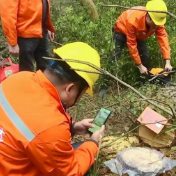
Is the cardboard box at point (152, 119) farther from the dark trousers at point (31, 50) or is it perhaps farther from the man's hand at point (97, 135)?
the dark trousers at point (31, 50)

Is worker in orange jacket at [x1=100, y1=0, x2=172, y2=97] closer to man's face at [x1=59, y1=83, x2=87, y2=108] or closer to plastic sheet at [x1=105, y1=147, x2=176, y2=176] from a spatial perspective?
plastic sheet at [x1=105, y1=147, x2=176, y2=176]

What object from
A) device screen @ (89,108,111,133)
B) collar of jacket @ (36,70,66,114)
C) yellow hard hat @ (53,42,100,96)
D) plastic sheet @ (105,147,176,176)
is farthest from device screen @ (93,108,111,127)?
collar of jacket @ (36,70,66,114)

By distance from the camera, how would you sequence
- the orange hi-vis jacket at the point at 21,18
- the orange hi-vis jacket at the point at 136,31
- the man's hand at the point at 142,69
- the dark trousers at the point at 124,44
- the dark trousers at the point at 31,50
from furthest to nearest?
the dark trousers at the point at 124,44, the man's hand at the point at 142,69, the orange hi-vis jacket at the point at 136,31, the dark trousers at the point at 31,50, the orange hi-vis jacket at the point at 21,18

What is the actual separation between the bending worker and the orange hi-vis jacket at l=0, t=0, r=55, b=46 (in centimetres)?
129

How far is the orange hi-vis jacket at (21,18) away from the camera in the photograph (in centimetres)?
386

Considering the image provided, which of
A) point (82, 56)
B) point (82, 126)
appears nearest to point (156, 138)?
point (82, 126)

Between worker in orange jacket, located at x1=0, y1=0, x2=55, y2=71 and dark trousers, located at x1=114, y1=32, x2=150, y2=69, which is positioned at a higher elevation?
worker in orange jacket, located at x1=0, y1=0, x2=55, y2=71

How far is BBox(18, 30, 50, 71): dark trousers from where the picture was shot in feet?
13.6

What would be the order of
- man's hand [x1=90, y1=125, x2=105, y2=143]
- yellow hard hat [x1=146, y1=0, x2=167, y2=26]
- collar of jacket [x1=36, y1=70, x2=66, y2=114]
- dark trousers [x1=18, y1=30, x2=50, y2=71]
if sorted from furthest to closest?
yellow hard hat [x1=146, y1=0, x2=167, y2=26] → dark trousers [x1=18, y1=30, x2=50, y2=71] → man's hand [x1=90, y1=125, x2=105, y2=143] → collar of jacket [x1=36, y1=70, x2=66, y2=114]

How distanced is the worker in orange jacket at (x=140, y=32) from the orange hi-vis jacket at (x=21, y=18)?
1.28m

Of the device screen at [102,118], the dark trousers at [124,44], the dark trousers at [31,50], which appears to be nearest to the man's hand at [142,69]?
the dark trousers at [124,44]

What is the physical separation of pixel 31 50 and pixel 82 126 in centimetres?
180

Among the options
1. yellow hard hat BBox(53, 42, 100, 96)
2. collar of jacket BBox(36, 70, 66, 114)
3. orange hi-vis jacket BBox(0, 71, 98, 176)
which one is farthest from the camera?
yellow hard hat BBox(53, 42, 100, 96)

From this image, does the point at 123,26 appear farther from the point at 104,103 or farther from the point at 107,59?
the point at 104,103
